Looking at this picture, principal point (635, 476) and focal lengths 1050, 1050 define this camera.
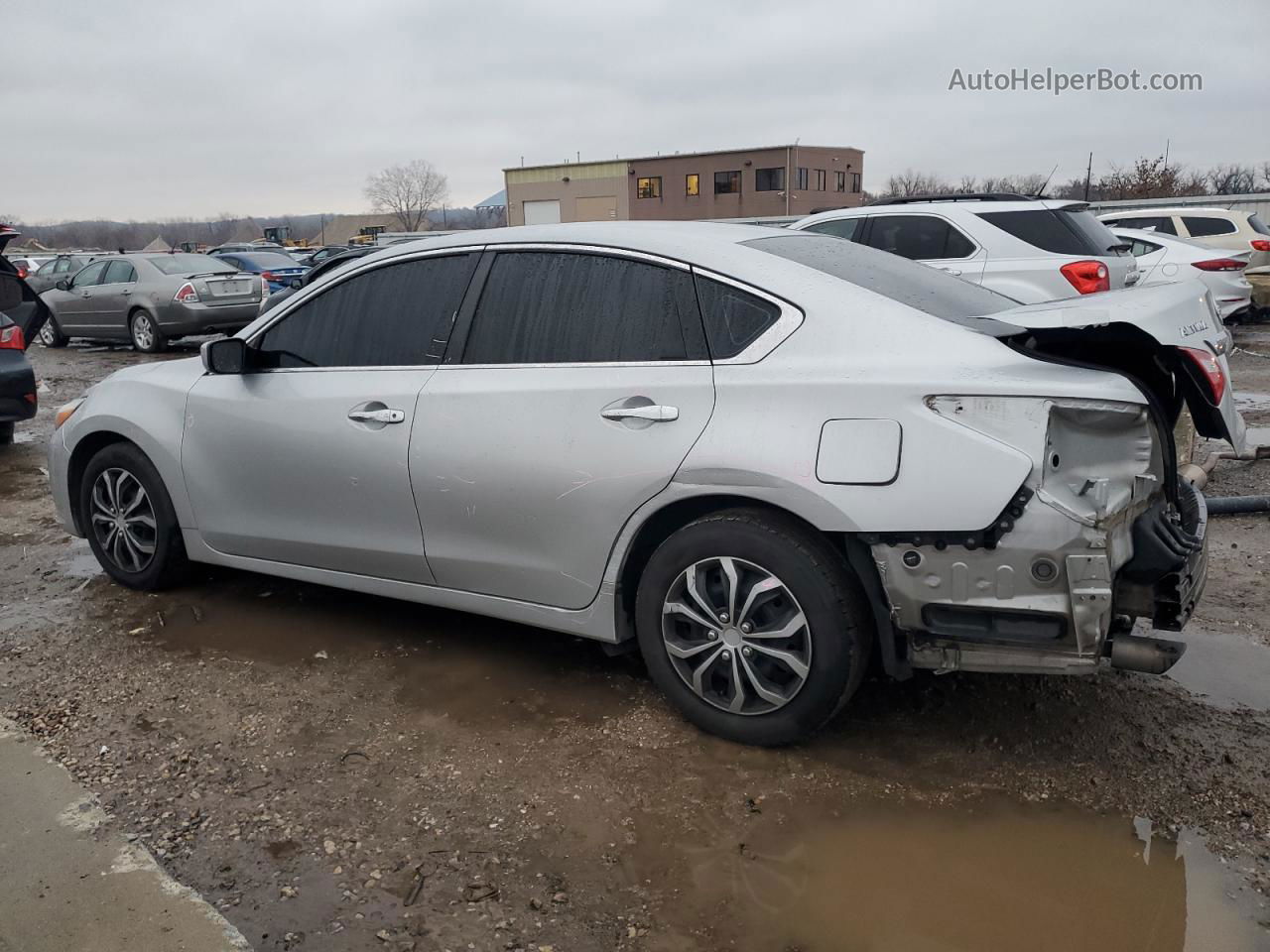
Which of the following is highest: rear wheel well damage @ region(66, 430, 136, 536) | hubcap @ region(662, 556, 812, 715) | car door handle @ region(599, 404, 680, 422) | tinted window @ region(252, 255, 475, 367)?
tinted window @ region(252, 255, 475, 367)

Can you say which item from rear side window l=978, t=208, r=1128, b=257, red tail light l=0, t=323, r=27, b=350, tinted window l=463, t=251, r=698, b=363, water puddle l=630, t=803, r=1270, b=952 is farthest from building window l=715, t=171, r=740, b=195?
water puddle l=630, t=803, r=1270, b=952

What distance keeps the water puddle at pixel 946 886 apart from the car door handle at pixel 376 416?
1.83 meters

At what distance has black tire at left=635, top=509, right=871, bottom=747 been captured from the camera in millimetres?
3168

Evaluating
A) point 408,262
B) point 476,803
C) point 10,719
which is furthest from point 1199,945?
point 10,719

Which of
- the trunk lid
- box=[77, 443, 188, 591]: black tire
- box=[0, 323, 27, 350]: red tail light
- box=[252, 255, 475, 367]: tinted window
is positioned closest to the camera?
the trunk lid

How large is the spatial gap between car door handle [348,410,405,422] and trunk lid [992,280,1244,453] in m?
2.19

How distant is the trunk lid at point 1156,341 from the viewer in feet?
10.1

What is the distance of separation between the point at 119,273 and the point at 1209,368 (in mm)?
17485

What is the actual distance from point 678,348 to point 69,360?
15.7 m

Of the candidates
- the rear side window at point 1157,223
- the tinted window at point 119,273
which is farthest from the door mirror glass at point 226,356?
the rear side window at point 1157,223

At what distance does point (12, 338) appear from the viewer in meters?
8.69

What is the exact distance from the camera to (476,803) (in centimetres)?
320

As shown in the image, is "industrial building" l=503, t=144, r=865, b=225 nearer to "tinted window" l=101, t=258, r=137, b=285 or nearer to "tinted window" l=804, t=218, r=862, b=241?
"tinted window" l=101, t=258, r=137, b=285

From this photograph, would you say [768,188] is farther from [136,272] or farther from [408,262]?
[408,262]
